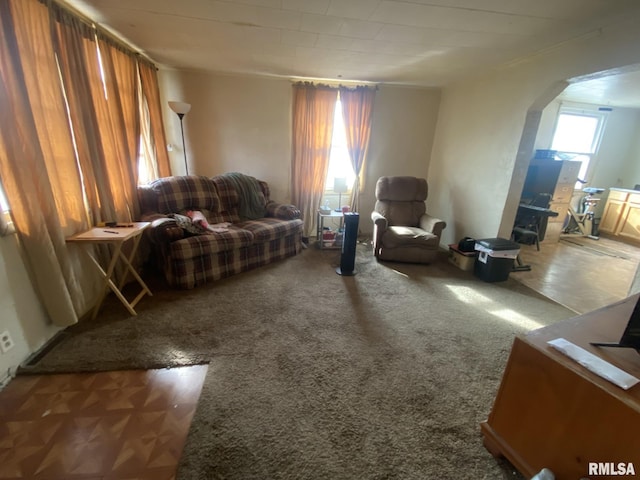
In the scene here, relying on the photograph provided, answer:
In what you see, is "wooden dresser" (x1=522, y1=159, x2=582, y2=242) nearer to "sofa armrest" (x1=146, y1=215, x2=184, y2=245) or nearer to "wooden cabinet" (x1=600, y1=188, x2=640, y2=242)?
"wooden cabinet" (x1=600, y1=188, x2=640, y2=242)

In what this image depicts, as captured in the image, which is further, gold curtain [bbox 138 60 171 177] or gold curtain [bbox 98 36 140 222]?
gold curtain [bbox 138 60 171 177]

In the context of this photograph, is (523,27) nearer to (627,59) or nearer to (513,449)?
(627,59)

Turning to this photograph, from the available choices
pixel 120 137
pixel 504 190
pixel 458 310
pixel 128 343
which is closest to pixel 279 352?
pixel 128 343

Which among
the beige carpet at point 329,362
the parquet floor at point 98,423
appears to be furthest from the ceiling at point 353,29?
the parquet floor at point 98,423

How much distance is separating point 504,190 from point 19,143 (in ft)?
13.2

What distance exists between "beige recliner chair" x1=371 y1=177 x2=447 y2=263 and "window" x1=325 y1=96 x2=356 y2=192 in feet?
2.37

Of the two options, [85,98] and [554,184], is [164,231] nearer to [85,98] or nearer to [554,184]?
[85,98]

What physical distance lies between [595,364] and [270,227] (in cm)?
274

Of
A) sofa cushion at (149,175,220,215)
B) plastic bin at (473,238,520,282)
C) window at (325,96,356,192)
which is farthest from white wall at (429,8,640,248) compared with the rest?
sofa cushion at (149,175,220,215)

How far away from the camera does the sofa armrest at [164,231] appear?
8.13 feet

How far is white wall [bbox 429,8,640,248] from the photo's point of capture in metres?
2.05

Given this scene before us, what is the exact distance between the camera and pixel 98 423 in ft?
4.33

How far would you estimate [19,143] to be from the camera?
1.52m

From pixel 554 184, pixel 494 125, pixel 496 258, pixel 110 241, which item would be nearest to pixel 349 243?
pixel 496 258
